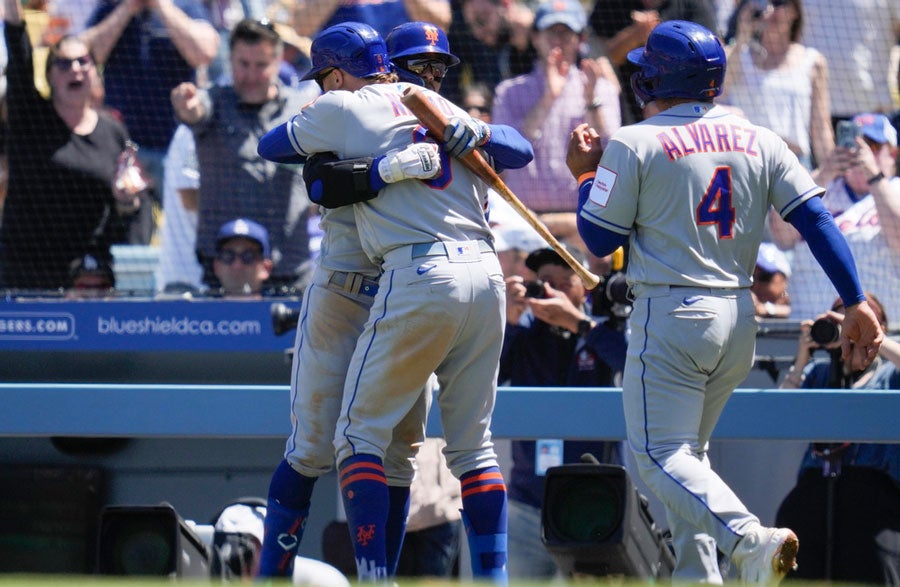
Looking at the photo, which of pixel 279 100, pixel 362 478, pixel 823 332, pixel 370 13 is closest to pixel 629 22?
pixel 370 13

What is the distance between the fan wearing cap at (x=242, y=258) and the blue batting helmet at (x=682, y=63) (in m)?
3.08

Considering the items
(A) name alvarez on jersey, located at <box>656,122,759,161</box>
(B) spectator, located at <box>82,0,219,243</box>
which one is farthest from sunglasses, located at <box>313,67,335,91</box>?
(B) spectator, located at <box>82,0,219,243</box>

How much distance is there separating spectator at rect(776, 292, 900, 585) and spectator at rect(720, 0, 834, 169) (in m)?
1.88

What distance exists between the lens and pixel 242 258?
21.8 feet

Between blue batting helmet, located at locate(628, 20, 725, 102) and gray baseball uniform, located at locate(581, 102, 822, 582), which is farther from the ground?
blue batting helmet, located at locate(628, 20, 725, 102)

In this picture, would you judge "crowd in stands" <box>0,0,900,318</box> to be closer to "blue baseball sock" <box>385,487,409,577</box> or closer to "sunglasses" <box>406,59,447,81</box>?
"sunglasses" <box>406,59,447,81</box>

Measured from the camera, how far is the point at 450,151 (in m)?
3.79

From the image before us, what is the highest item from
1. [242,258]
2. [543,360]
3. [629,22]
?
[629,22]

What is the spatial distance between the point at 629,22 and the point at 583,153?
3820mm

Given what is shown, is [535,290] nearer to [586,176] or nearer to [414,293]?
[586,176]

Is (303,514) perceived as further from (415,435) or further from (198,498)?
(198,498)

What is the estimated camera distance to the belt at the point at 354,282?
156 inches

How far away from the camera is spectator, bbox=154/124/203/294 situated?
22.6 ft

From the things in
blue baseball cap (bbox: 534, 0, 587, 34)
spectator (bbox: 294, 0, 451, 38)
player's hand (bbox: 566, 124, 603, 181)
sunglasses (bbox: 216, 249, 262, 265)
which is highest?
spectator (bbox: 294, 0, 451, 38)
